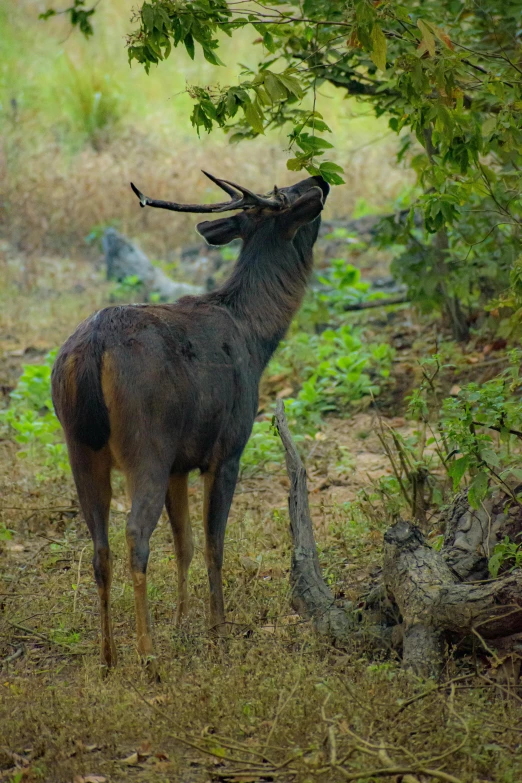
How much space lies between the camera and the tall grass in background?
14.2 meters

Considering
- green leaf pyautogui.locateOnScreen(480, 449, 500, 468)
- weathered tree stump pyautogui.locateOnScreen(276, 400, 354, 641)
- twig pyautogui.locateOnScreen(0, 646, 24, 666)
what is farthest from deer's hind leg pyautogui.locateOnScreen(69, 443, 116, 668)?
green leaf pyautogui.locateOnScreen(480, 449, 500, 468)

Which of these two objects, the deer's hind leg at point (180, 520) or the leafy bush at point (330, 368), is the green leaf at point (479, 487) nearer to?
Result: the deer's hind leg at point (180, 520)

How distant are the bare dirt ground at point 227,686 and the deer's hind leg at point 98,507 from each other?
0.66 ft

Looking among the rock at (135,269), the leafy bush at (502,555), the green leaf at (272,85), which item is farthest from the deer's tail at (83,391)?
the rock at (135,269)

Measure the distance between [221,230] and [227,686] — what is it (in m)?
2.68

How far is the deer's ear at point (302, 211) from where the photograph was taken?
17.1ft

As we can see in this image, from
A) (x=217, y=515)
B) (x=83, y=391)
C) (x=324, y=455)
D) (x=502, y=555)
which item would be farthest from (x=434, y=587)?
(x=324, y=455)

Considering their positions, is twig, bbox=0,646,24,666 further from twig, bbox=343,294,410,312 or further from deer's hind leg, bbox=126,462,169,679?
twig, bbox=343,294,410,312

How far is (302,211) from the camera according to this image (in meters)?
5.32

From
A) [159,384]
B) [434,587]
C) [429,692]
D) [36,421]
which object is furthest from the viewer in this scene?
[36,421]

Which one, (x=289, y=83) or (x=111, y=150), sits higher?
(x=289, y=83)

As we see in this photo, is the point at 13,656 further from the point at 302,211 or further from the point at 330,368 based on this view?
the point at 330,368

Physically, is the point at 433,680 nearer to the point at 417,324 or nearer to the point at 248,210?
the point at 248,210

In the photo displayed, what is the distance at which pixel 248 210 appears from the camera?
550cm
